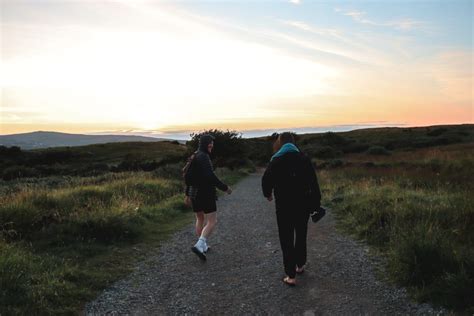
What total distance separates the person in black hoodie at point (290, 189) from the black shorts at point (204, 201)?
1579mm

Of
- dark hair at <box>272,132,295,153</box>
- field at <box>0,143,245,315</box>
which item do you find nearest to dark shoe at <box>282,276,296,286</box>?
dark hair at <box>272,132,295,153</box>

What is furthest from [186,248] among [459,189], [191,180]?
[459,189]

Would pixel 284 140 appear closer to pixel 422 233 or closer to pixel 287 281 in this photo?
pixel 287 281

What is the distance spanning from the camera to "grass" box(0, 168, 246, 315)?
510cm

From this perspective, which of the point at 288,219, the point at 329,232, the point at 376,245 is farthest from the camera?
the point at 329,232

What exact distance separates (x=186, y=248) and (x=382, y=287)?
4226 millimetres

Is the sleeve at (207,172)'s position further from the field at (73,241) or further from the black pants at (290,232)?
the field at (73,241)

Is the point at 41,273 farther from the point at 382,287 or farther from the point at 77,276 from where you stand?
the point at 382,287

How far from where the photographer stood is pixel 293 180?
6.04 meters

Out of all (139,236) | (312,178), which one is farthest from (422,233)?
(139,236)

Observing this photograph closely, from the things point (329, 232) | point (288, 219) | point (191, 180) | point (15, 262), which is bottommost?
point (329, 232)

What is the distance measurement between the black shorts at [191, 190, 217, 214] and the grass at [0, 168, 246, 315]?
1573 mm

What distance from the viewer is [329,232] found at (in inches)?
388

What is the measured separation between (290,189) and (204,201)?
80.7 inches
